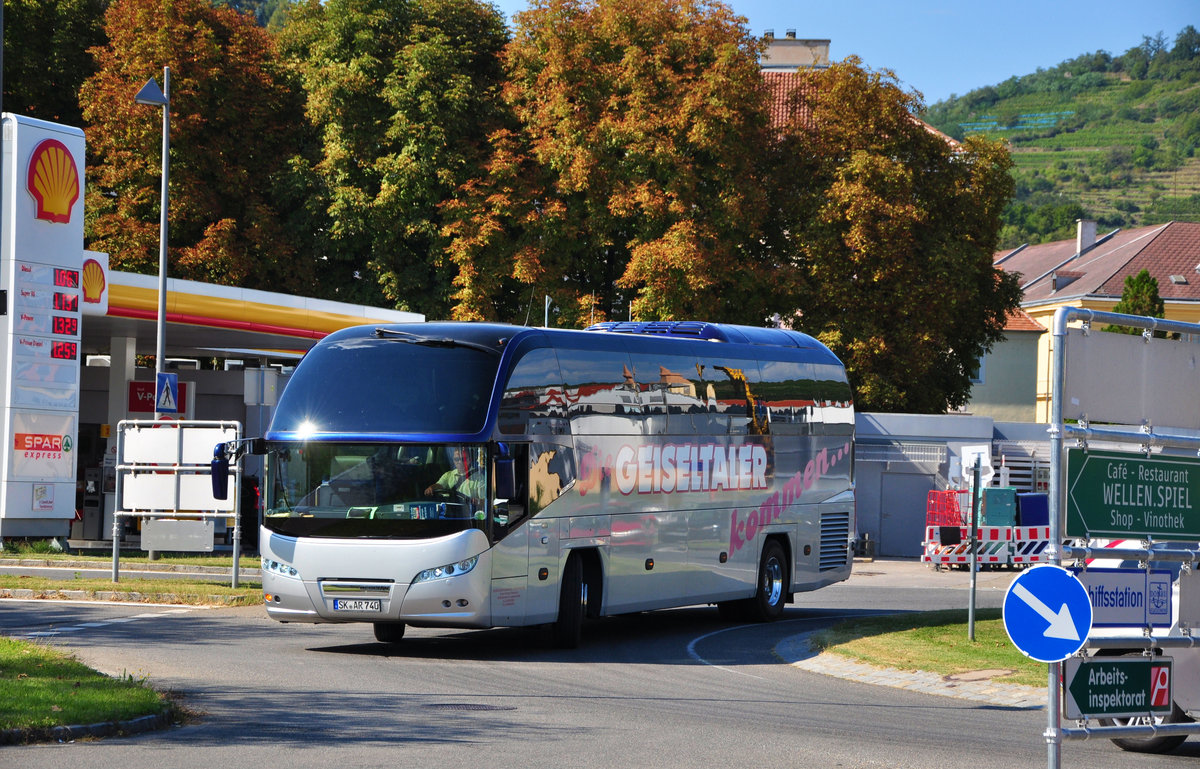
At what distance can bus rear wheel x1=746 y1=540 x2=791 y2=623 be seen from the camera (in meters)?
20.6

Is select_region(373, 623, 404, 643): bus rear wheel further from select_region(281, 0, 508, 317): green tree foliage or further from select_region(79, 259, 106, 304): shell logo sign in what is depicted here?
select_region(281, 0, 508, 317): green tree foliage

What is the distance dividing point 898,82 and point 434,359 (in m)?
31.1

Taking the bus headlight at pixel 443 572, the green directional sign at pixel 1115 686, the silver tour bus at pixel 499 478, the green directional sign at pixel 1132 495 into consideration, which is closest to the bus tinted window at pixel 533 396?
the silver tour bus at pixel 499 478

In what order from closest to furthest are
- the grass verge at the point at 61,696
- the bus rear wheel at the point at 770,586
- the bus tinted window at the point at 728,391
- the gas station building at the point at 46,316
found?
the grass verge at the point at 61,696, the bus tinted window at the point at 728,391, the bus rear wheel at the point at 770,586, the gas station building at the point at 46,316

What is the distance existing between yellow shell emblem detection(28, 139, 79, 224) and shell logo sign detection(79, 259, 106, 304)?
1.30m

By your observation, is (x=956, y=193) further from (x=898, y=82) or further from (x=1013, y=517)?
(x=1013, y=517)

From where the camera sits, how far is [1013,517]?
37500 millimetres

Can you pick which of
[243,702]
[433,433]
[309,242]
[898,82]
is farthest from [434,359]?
[898,82]

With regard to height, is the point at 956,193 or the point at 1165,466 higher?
the point at 956,193

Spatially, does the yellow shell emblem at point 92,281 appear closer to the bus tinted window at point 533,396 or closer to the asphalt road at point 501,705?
the asphalt road at point 501,705

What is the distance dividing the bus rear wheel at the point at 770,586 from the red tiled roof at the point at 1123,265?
58812 mm

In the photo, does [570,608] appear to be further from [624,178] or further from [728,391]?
[624,178]

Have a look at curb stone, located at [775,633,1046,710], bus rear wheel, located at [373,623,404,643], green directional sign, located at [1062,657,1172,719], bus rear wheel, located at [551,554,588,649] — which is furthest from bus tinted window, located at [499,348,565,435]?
green directional sign, located at [1062,657,1172,719]

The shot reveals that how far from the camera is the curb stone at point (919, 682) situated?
13484mm
